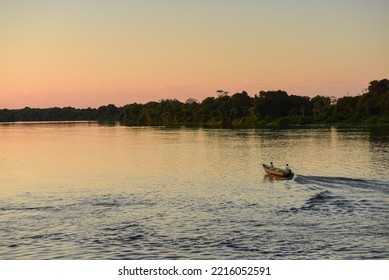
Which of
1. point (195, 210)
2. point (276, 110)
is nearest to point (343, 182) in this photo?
point (195, 210)

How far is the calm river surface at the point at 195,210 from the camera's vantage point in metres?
17.9

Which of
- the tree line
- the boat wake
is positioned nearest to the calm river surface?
the boat wake

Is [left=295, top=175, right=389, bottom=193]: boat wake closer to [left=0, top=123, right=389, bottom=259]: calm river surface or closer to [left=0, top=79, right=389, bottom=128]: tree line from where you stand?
[left=0, top=123, right=389, bottom=259]: calm river surface

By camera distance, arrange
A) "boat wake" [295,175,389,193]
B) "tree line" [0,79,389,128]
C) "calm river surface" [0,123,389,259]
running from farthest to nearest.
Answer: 1. "tree line" [0,79,389,128]
2. "boat wake" [295,175,389,193]
3. "calm river surface" [0,123,389,259]

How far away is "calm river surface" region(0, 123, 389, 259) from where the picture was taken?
17.9 m

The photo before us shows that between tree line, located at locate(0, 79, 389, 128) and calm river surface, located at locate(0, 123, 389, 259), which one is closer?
calm river surface, located at locate(0, 123, 389, 259)

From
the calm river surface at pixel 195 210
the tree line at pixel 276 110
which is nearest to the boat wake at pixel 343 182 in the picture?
the calm river surface at pixel 195 210

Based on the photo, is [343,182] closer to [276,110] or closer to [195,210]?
[195,210]
